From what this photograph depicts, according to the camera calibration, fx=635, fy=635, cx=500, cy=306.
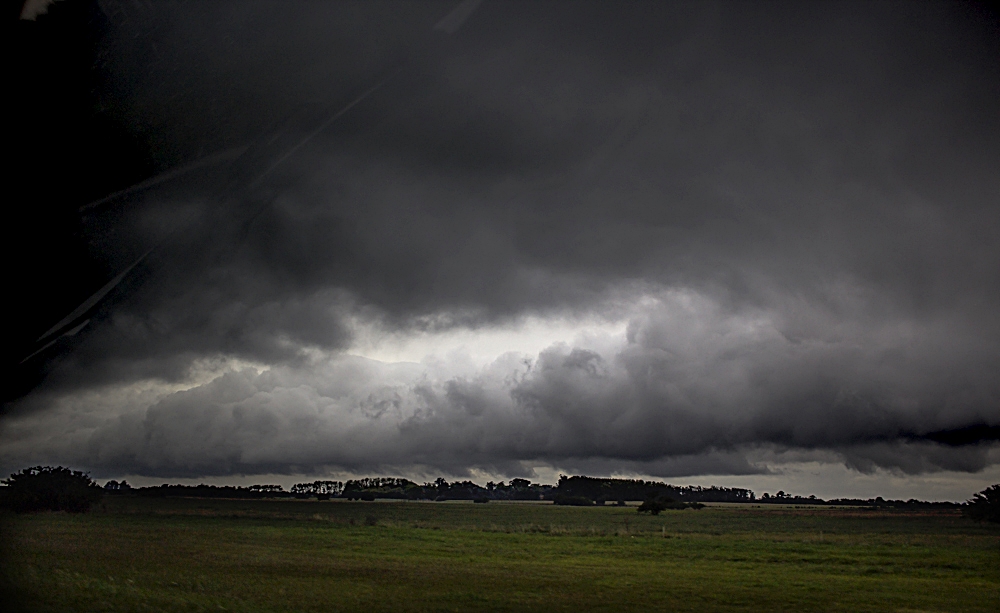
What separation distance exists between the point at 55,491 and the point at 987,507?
300 ft

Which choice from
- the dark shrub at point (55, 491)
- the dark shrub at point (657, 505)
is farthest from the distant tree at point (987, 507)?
the dark shrub at point (55, 491)

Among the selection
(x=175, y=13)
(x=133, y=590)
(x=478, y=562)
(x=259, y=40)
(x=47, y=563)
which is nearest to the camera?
(x=175, y=13)

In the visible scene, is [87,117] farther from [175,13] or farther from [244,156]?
[244,156]

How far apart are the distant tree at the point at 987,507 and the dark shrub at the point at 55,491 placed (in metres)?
89.3

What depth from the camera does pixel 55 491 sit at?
56656 mm

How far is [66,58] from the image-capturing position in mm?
2406

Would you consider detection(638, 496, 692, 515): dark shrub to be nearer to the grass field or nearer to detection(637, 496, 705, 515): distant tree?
detection(637, 496, 705, 515): distant tree

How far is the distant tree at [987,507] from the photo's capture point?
65.4m

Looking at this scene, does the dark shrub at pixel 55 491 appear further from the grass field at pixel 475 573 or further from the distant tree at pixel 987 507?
the distant tree at pixel 987 507

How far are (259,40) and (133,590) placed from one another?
15.1 metres

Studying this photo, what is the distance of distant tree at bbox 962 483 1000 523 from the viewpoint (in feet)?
215

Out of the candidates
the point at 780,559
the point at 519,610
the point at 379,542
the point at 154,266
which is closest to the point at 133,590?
the point at 519,610

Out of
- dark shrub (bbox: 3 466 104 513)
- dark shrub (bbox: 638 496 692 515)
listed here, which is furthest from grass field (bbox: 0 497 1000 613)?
dark shrub (bbox: 638 496 692 515)

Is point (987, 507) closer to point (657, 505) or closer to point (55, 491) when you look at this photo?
point (657, 505)
